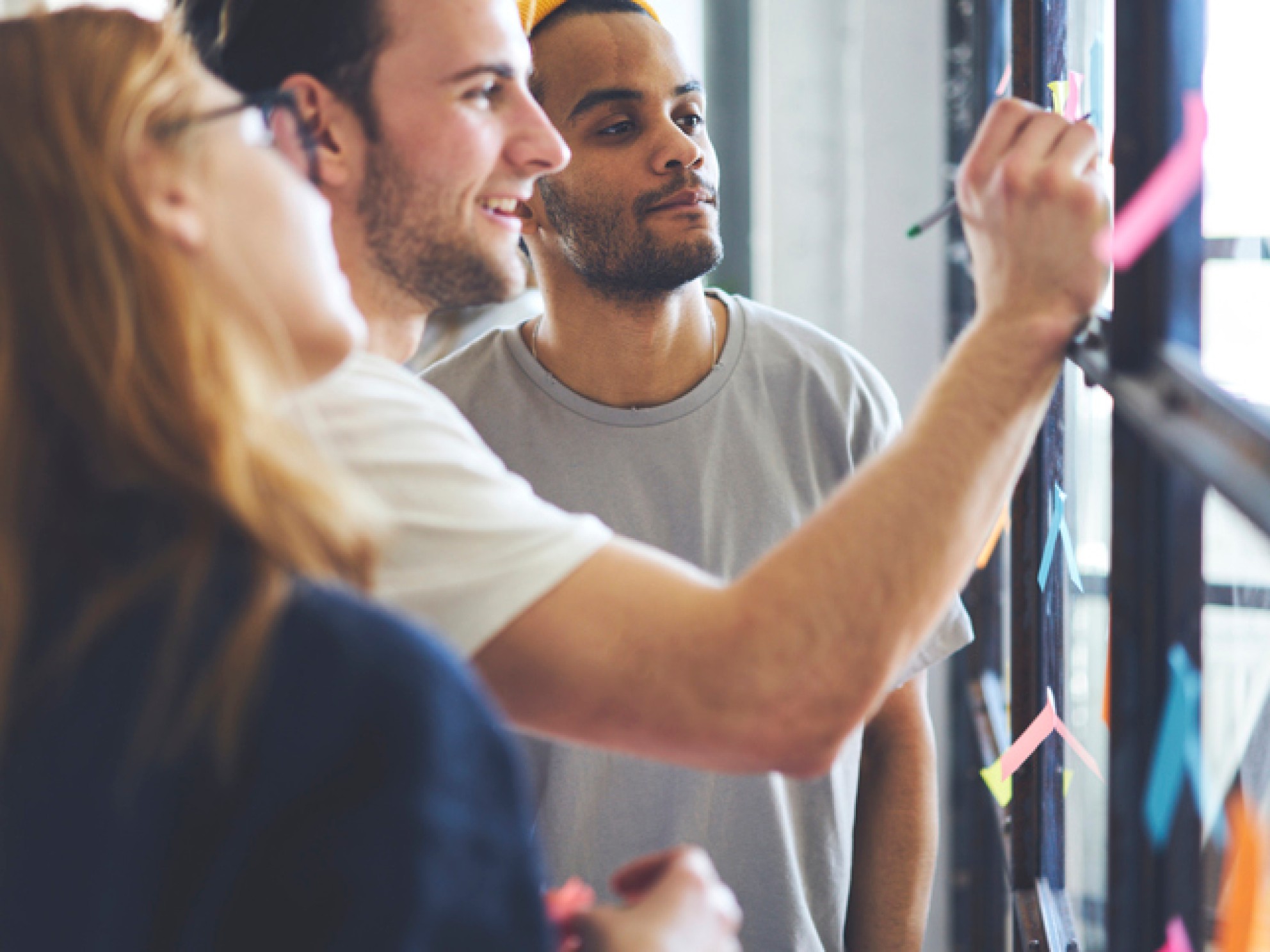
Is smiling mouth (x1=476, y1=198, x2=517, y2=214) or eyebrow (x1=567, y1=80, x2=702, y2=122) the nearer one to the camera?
smiling mouth (x1=476, y1=198, x2=517, y2=214)

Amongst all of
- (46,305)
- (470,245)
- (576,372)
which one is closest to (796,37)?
(576,372)

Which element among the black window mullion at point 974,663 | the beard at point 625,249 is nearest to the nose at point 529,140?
the beard at point 625,249

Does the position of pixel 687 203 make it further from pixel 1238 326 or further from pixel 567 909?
pixel 567 909

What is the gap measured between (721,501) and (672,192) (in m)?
0.35

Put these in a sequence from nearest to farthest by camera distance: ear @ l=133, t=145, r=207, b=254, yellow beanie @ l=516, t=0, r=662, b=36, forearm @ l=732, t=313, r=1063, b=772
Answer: ear @ l=133, t=145, r=207, b=254, forearm @ l=732, t=313, r=1063, b=772, yellow beanie @ l=516, t=0, r=662, b=36

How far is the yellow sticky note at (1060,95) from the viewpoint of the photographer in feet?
3.09

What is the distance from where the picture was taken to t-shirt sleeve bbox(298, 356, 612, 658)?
2.34 ft

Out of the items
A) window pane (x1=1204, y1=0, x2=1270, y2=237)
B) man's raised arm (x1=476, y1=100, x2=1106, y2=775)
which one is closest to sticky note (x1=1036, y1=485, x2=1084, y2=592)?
man's raised arm (x1=476, y1=100, x2=1106, y2=775)

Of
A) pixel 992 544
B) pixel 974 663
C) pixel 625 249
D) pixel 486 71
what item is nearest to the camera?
pixel 486 71

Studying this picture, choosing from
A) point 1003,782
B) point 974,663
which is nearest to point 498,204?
point 1003,782

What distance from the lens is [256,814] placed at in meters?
0.46

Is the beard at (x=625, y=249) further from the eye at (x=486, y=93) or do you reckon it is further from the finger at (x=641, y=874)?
the finger at (x=641, y=874)

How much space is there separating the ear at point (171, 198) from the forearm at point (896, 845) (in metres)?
0.95

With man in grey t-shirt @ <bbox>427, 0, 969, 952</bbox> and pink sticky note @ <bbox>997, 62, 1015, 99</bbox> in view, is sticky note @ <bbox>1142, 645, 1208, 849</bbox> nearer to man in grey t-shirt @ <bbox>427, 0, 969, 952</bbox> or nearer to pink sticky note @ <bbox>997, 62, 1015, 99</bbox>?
man in grey t-shirt @ <bbox>427, 0, 969, 952</bbox>
